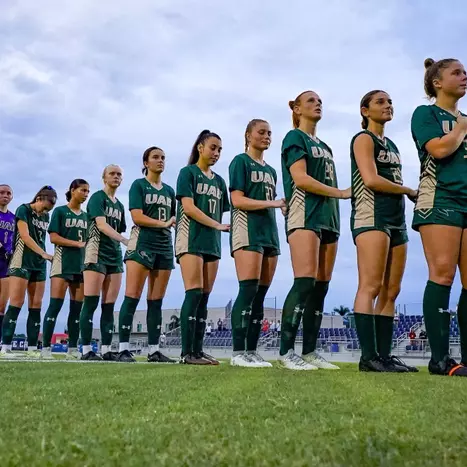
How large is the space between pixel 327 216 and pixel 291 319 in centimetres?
93

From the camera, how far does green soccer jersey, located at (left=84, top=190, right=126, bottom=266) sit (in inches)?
319

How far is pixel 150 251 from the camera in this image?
726cm

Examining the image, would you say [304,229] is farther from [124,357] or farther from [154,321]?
[124,357]

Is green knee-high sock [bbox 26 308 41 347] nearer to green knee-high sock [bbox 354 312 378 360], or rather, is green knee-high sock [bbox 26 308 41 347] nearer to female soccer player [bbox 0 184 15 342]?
female soccer player [bbox 0 184 15 342]

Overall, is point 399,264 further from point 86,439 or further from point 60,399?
point 86,439

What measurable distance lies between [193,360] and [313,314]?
148 centimetres

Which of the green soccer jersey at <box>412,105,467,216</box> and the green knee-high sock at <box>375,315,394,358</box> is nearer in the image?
the green soccer jersey at <box>412,105,467,216</box>

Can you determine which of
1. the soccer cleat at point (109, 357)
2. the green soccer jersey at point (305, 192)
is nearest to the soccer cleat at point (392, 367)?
the green soccer jersey at point (305, 192)

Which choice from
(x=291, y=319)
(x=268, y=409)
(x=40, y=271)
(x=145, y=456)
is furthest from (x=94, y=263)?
(x=145, y=456)

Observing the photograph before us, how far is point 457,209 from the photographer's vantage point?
4188 mm

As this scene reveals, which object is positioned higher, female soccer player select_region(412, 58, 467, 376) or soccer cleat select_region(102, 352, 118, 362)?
female soccer player select_region(412, 58, 467, 376)

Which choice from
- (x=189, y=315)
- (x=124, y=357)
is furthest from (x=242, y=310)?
(x=124, y=357)

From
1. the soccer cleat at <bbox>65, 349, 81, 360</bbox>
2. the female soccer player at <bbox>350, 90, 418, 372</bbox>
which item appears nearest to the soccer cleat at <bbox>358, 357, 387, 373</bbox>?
the female soccer player at <bbox>350, 90, 418, 372</bbox>

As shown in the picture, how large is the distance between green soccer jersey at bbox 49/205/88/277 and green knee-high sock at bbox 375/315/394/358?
17.1 feet
